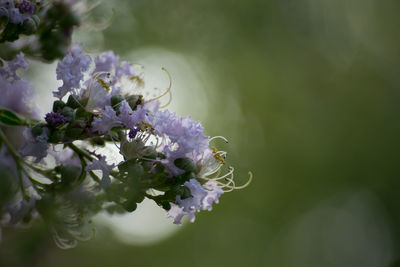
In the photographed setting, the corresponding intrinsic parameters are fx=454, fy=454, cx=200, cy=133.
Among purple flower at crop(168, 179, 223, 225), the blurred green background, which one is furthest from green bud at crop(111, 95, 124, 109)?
the blurred green background

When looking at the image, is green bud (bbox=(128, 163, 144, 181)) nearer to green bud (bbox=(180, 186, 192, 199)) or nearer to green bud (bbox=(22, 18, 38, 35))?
green bud (bbox=(180, 186, 192, 199))

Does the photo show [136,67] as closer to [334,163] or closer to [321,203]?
[334,163]

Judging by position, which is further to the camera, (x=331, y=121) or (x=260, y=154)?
(x=331, y=121)

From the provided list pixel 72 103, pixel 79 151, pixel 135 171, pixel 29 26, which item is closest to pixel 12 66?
pixel 29 26

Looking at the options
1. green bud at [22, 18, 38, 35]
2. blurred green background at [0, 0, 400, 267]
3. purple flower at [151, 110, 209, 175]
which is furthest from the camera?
blurred green background at [0, 0, 400, 267]

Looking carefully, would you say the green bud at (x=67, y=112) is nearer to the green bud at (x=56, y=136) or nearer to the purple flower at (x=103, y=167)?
the green bud at (x=56, y=136)

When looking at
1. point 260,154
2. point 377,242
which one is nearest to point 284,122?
point 260,154

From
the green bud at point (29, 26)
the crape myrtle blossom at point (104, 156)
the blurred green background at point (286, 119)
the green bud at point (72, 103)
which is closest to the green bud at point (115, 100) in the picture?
the crape myrtle blossom at point (104, 156)

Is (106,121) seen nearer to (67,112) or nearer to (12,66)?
(67,112)
